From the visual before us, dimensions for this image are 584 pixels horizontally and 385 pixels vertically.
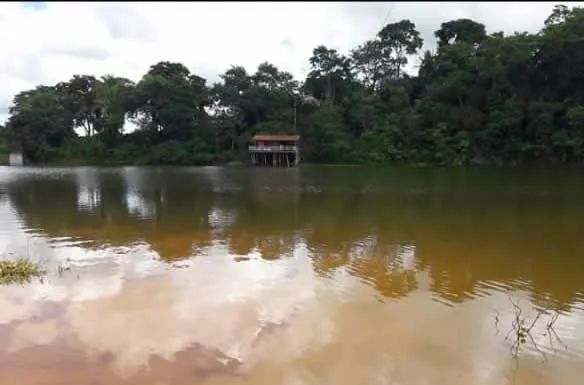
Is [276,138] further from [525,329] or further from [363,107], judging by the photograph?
[525,329]

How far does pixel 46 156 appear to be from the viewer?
215 ft

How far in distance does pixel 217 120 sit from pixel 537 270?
5574 cm

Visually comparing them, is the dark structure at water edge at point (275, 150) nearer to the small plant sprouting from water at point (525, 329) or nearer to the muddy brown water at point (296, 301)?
the muddy brown water at point (296, 301)

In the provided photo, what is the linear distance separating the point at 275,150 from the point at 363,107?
12014mm

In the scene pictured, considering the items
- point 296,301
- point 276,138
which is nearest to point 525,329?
point 296,301

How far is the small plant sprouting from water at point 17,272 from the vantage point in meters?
8.41

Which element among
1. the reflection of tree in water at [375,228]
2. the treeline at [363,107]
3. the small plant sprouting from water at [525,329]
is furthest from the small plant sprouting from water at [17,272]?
the treeline at [363,107]

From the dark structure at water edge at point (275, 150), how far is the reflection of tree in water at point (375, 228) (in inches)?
1226

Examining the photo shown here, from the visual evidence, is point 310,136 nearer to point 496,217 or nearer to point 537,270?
point 496,217

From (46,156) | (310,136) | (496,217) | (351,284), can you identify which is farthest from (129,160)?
(351,284)

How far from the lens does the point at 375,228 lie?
13828 mm

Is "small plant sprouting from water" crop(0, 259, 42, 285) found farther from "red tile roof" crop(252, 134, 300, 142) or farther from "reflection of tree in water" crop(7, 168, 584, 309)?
"red tile roof" crop(252, 134, 300, 142)

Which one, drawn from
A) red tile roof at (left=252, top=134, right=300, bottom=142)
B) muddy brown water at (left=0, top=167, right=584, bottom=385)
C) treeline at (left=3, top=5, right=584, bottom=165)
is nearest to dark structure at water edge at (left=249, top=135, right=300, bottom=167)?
red tile roof at (left=252, top=134, right=300, bottom=142)

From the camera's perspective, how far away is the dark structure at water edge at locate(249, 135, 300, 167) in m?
55.7
